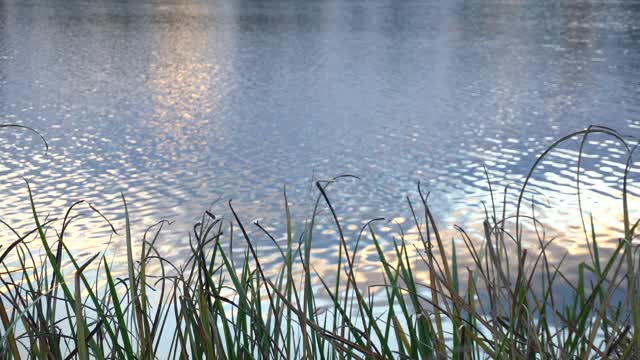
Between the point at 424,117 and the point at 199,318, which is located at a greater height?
the point at 199,318

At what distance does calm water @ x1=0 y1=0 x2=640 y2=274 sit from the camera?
9.62 ft

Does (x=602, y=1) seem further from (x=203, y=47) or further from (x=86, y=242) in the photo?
(x=86, y=242)

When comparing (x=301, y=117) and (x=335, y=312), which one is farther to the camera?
(x=301, y=117)

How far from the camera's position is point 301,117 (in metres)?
4.37

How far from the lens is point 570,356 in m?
0.81

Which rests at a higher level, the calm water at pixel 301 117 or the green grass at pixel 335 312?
the green grass at pixel 335 312

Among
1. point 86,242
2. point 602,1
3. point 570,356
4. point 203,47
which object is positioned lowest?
point 602,1

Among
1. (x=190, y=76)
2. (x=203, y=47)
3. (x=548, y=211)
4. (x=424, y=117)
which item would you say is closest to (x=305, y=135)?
(x=424, y=117)

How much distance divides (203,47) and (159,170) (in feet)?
14.8

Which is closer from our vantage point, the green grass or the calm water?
the green grass

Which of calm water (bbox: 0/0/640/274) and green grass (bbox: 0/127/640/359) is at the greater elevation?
green grass (bbox: 0/127/640/359)

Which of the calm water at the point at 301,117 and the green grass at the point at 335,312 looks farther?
the calm water at the point at 301,117

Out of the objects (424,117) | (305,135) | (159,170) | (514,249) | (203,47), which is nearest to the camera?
(514,249)

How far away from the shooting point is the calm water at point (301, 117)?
115 inches
